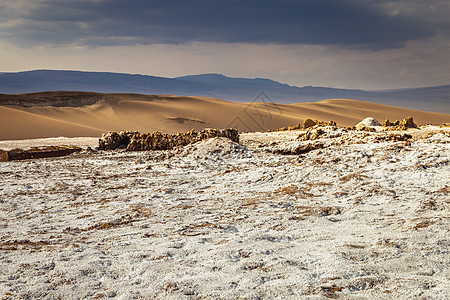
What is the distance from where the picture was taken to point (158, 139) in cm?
1295

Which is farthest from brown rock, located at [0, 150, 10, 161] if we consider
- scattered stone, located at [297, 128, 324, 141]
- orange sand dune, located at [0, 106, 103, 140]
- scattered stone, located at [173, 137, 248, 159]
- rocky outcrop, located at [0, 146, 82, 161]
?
orange sand dune, located at [0, 106, 103, 140]

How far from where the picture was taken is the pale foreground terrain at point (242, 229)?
274 centimetres

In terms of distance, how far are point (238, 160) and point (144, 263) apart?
571cm

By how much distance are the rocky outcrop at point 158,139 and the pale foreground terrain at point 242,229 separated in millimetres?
3819

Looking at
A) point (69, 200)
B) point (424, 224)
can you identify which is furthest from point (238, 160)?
point (424, 224)

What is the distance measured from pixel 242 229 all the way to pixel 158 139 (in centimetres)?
921

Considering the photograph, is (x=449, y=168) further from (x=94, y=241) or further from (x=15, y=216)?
(x=15, y=216)

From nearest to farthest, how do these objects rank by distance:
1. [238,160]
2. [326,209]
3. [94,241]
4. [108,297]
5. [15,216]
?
[108,297] < [94,241] < [326,209] < [15,216] < [238,160]

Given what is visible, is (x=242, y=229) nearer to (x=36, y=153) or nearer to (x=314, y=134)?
(x=314, y=134)

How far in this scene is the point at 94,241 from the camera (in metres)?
4.02

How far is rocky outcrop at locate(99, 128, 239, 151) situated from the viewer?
12.1 m

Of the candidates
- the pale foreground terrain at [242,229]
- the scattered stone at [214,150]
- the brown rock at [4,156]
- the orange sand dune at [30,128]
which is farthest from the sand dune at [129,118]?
the pale foreground terrain at [242,229]

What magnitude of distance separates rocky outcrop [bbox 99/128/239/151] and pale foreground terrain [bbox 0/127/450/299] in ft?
12.5

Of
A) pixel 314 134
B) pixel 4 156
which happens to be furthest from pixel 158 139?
pixel 314 134
